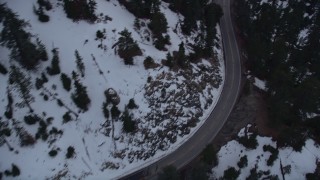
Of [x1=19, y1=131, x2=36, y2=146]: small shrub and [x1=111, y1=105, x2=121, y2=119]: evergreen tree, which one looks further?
[x1=111, y1=105, x2=121, y2=119]: evergreen tree

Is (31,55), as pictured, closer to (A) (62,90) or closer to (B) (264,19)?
(A) (62,90)

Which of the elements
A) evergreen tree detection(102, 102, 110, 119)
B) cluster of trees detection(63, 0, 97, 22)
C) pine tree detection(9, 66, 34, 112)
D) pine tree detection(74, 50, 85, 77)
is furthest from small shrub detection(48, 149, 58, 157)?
cluster of trees detection(63, 0, 97, 22)

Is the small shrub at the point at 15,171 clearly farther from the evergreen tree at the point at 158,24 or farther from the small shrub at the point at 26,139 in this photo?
the evergreen tree at the point at 158,24

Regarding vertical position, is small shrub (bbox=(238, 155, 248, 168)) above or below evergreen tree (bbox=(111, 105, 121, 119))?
above

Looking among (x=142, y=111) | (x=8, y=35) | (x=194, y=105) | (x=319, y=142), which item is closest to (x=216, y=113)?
(x=194, y=105)

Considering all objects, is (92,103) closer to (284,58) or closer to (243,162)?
(243,162)

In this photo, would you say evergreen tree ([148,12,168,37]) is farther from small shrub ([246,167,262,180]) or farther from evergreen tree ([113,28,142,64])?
small shrub ([246,167,262,180])
